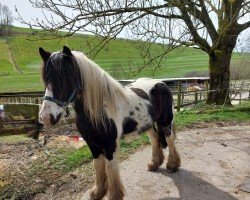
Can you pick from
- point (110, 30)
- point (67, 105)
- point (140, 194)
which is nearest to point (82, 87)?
point (67, 105)

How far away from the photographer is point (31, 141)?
27.0 feet

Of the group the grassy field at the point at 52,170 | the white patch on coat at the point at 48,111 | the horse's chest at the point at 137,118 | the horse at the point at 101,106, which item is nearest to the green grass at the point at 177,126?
the grassy field at the point at 52,170

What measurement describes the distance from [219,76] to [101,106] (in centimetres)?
879

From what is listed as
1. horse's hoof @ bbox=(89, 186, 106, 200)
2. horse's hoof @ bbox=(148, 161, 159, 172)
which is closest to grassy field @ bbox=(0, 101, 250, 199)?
horse's hoof @ bbox=(89, 186, 106, 200)

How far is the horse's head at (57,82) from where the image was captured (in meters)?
3.42

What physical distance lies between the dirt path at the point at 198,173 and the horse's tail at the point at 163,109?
0.63 meters

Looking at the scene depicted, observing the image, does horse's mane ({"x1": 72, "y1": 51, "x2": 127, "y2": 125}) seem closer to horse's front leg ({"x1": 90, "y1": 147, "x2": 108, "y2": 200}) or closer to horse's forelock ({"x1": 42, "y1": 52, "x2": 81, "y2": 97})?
horse's forelock ({"x1": 42, "y1": 52, "x2": 81, "y2": 97})

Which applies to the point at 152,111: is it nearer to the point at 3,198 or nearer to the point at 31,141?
the point at 3,198

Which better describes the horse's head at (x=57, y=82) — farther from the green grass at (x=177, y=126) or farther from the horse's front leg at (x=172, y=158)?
the green grass at (x=177, y=126)

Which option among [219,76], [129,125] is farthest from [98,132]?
[219,76]

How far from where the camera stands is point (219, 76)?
11820 millimetres

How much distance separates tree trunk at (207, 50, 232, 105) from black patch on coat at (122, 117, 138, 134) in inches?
306

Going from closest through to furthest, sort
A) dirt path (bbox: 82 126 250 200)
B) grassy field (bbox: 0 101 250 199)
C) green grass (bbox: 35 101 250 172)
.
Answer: dirt path (bbox: 82 126 250 200), grassy field (bbox: 0 101 250 199), green grass (bbox: 35 101 250 172)

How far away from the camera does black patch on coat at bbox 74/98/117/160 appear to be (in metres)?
3.91
